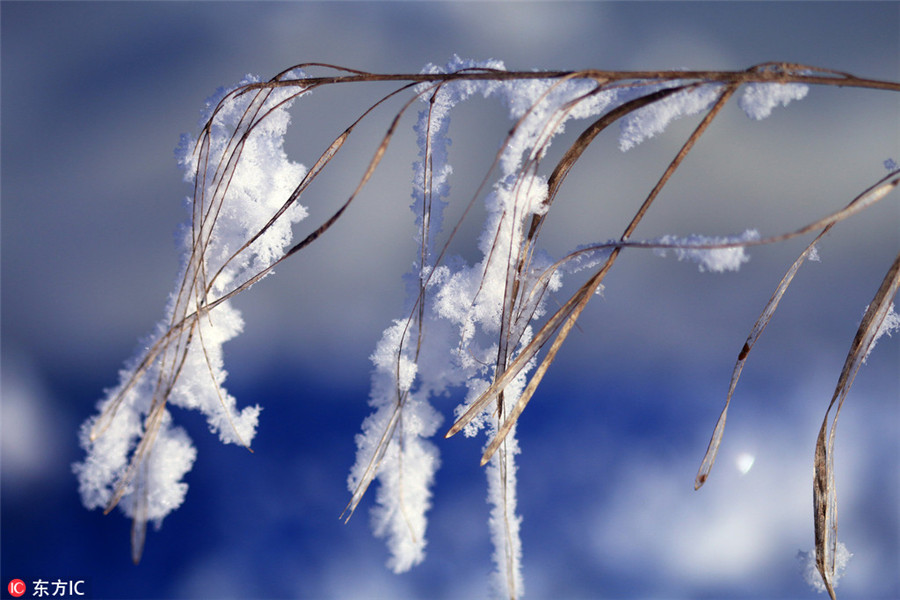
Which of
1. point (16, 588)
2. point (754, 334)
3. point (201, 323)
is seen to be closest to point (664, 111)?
point (754, 334)

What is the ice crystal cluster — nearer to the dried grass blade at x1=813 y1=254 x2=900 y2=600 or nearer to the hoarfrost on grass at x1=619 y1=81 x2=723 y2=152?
the hoarfrost on grass at x1=619 y1=81 x2=723 y2=152

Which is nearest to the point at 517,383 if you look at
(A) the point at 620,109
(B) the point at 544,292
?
(B) the point at 544,292

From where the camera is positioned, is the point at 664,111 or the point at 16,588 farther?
the point at 16,588

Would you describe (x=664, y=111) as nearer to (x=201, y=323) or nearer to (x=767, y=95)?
(x=767, y=95)

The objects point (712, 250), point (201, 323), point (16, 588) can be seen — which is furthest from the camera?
point (16, 588)

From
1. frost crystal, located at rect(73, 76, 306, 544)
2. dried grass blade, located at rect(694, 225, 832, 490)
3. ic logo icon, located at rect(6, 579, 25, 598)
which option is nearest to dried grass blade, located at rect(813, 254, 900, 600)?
dried grass blade, located at rect(694, 225, 832, 490)

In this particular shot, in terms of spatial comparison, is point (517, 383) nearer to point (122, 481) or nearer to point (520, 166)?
point (520, 166)

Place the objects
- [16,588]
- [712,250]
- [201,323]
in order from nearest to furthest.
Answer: [712,250]
[201,323]
[16,588]
